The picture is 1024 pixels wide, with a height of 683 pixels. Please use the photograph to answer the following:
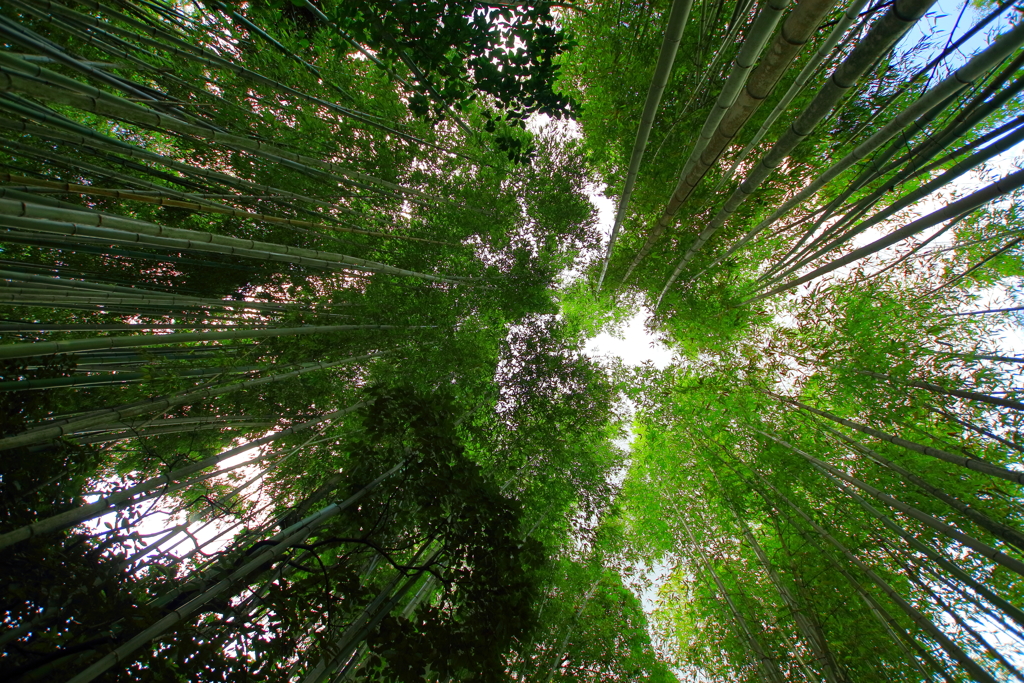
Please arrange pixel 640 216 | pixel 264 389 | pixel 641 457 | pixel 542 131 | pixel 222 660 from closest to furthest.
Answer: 1. pixel 222 660
2. pixel 264 389
3. pixel 542 131
4. pixel 640 216
5. pixel 641 457

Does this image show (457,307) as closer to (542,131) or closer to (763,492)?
(542,131)

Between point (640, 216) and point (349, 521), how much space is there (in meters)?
4.65

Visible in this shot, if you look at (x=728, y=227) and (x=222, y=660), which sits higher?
(x=728, y=227)

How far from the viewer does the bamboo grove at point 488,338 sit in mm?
1612

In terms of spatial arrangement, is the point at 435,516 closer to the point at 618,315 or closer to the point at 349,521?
the point at 349,521

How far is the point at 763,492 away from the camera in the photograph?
4.31 m

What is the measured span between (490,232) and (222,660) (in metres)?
4.01

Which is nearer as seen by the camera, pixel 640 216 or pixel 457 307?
pixel 457 307

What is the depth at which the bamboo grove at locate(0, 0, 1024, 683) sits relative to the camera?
1.61 m

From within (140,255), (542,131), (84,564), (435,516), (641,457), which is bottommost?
(641,457)

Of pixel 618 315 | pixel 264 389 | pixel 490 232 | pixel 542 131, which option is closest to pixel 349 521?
pixel 264 389

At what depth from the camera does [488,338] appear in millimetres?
4688

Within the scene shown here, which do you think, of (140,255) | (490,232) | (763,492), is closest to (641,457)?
(763,492)

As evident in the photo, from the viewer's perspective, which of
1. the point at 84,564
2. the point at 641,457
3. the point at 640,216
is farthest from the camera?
the point at 641,457
